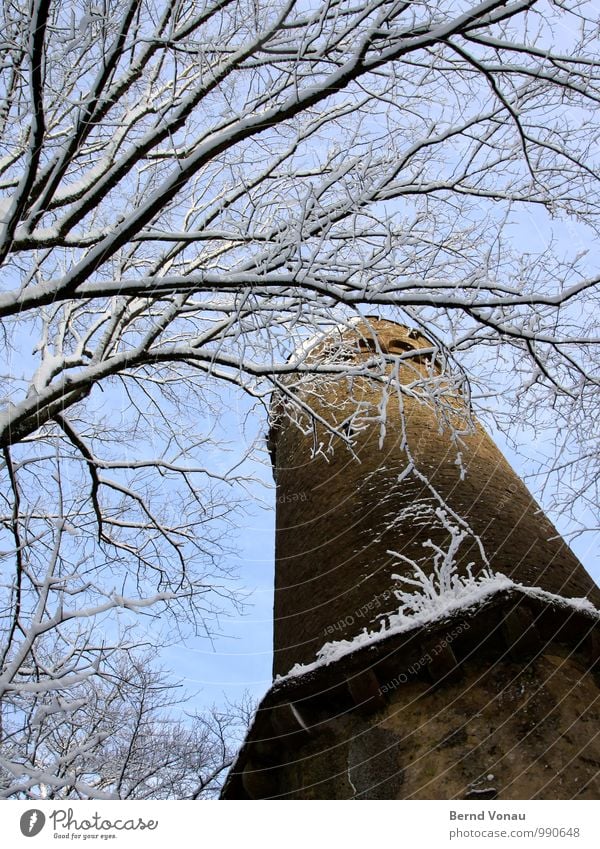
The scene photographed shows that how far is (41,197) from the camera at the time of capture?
434cm

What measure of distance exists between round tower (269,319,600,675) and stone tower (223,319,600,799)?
2cm

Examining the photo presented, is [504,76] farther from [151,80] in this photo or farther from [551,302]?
[151,80]

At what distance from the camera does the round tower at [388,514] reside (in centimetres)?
541

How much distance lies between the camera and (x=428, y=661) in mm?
4664

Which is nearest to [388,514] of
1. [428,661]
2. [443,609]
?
[443,609]

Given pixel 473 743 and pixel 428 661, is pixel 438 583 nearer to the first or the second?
pixel 428 661

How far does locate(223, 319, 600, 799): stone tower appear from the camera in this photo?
14.0ft
